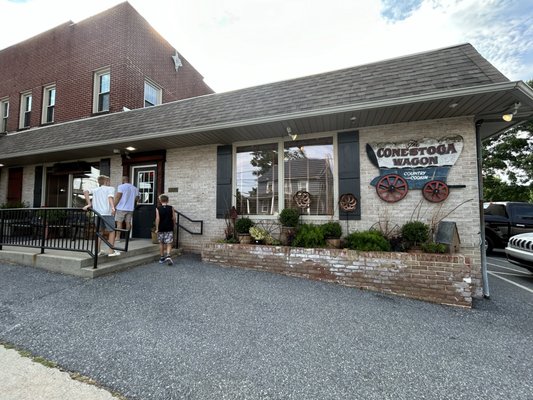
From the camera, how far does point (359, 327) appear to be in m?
3.02

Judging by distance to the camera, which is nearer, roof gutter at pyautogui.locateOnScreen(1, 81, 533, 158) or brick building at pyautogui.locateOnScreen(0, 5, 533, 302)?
roof gutter at pyautogui.locateOnScreen(1, 81, 533, 158)

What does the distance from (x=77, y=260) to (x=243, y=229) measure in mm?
3200

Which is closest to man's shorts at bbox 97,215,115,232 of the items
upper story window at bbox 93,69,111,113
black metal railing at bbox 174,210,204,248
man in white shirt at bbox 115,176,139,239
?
man in white shirt at bbox 115,176,139,239

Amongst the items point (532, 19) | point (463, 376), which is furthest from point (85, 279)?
point (532, 19)

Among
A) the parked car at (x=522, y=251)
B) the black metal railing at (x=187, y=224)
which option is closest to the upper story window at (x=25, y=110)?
the black metal railing at (x=187, y=224)

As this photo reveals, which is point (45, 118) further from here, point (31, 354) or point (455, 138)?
point (455, 138)

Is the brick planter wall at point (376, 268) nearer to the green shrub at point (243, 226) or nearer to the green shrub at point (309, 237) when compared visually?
the green shrub at point (309, 237)

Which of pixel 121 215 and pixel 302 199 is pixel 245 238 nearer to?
pixel 302 199

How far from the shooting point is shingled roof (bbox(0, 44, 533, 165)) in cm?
413

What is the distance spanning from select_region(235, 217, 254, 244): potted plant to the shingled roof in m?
2.15

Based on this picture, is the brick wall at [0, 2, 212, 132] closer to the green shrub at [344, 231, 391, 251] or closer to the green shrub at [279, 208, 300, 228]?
the green shrub at [279, 208, 300, 228]

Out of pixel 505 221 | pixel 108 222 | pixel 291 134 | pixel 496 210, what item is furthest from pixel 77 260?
pixel 496 210

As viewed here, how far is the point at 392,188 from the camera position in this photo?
505cm

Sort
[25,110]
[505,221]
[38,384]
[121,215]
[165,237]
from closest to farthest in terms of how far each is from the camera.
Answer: [38,384], [165,237], [121,215], [505,221], [25,110]
